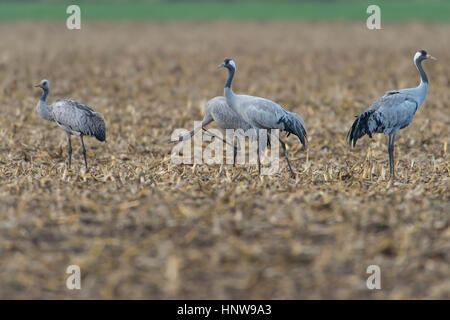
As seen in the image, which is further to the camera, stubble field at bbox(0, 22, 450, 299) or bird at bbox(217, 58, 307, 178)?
bird at bbox(217, 58, 307, 178)

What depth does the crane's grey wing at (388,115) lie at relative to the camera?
1009 centimetres

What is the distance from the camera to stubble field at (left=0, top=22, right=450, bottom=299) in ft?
20.0

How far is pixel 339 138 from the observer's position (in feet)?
42.2

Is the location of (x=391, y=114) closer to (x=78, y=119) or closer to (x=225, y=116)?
(x=225, y=116)

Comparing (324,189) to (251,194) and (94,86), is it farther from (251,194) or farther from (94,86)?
(94,86)

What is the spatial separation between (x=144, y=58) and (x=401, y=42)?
36.2 feet

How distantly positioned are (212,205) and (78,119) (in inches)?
143

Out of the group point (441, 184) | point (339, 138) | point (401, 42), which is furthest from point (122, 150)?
point (401, 42)

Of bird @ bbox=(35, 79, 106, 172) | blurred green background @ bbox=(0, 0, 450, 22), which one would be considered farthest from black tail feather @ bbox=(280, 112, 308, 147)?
blurred green background @ bbox=(0, 0, 450, 22)

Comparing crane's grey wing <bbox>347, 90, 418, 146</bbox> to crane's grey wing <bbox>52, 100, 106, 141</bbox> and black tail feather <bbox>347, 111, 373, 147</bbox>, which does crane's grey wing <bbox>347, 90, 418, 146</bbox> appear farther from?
crane's grey wing <bbox>52, 100, 106, 141</bbox>

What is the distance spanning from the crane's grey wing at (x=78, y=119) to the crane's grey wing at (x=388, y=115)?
3.77 meters

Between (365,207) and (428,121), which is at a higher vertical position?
(428,121)

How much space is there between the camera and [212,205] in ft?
25.3

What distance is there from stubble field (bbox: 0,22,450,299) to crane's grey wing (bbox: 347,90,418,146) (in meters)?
0.67
